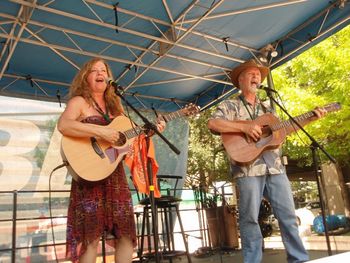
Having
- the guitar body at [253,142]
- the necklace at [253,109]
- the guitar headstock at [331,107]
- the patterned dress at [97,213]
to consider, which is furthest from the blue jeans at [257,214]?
the patterned dress at [97,213]

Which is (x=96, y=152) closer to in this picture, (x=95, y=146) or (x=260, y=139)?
(x=95, y=146)

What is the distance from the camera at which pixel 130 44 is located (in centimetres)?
568

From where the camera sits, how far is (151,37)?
5348 mm

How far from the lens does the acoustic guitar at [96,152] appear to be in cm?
231

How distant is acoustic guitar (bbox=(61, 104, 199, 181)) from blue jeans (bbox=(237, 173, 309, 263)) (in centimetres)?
102

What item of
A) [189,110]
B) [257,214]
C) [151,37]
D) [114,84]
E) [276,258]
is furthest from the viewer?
[151,37]

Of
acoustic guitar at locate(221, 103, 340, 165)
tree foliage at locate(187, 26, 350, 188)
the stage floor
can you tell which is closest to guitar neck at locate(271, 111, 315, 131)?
acoustic guitar at locate(221, 103, 340, 165)

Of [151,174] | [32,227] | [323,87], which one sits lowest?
[32,227]

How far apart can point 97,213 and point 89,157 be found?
413mm

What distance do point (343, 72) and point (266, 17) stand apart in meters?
3.86

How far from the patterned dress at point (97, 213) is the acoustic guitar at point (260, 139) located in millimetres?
1094

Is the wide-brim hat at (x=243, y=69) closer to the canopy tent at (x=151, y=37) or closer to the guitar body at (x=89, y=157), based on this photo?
the guitar body at (x=89, y=157)

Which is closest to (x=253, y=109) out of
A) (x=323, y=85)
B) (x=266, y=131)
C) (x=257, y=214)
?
(x=266, y=131)

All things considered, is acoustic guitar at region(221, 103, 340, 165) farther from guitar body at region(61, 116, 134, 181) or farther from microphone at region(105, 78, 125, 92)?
microphone at region(105, 78, 125, 92)
